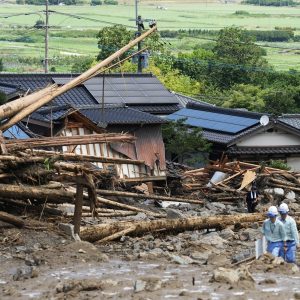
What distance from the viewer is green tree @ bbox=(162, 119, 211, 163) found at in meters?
31.7

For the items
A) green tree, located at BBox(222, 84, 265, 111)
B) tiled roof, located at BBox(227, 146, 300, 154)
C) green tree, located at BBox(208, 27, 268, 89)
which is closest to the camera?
tiled roof, located at BBox(227, 146, 300, 154)

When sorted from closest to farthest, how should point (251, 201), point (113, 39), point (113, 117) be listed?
point (251, 201), point (113, 117), point (113, 39)

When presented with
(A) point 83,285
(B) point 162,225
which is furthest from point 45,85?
(A) point 83,285

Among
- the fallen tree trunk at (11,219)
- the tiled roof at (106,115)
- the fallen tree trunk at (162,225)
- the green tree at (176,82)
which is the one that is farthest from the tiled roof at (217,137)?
the green tree at (176,82)

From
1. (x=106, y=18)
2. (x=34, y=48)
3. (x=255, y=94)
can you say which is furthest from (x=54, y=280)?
(x=106, y=18)

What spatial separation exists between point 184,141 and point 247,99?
1882cm

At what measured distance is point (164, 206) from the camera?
2491 cm

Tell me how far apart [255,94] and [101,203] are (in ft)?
109

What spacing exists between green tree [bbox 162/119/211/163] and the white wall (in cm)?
169

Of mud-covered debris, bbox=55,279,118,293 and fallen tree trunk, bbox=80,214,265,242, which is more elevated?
mud-covered debris, bbox=55,279,118,293

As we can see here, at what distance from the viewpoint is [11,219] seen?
53.5 ft

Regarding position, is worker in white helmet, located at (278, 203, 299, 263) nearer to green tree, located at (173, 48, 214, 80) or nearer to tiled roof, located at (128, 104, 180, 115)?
tiled roof, located at (128, 104, 180, 115)

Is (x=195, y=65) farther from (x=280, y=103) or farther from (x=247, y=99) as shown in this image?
(x=280, y=103)

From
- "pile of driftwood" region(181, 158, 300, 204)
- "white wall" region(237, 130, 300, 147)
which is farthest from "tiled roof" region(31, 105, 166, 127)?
"white wall" region(237, 130, 300, 147)
